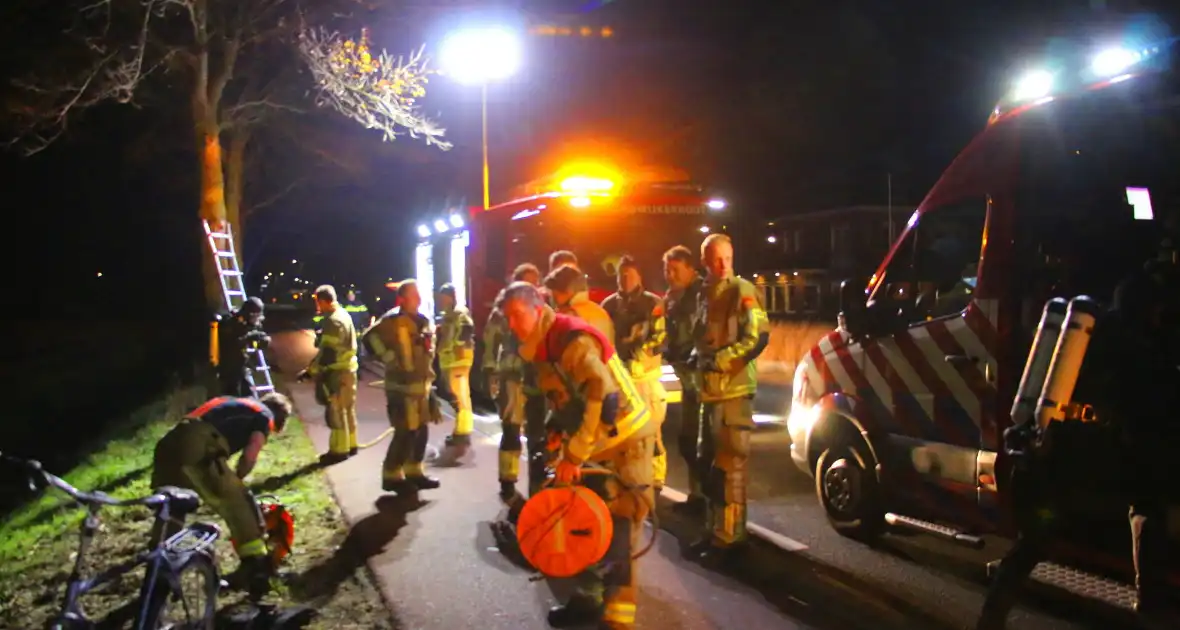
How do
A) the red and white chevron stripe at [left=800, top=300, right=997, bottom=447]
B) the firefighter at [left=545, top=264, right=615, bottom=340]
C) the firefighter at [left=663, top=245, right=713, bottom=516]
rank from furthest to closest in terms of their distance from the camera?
the firefighter at [left=663, top=245, right=713, bottom=516], the firefighter at [left=545, top=264, right=615, bottom=340], the red and white chevron stripe at [left=800, top=300, right=997, bottom=447]

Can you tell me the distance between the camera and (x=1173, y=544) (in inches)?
175

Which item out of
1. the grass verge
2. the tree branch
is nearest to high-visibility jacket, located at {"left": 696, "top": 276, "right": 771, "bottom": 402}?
the grass verge

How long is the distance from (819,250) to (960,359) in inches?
1476

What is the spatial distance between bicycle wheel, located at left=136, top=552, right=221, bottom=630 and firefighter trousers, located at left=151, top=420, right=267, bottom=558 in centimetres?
82

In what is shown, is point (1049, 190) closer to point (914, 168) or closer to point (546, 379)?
point (546, 379)

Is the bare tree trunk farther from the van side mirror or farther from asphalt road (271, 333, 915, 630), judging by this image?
the van side mirror

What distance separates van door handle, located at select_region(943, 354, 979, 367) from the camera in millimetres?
5387

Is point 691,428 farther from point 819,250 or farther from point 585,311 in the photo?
point 819,250

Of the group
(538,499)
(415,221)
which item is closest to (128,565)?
(538,499)

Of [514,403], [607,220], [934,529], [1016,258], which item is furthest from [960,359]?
[607,220]

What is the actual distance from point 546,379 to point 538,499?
0.58 meters

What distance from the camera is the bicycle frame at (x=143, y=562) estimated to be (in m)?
3.71

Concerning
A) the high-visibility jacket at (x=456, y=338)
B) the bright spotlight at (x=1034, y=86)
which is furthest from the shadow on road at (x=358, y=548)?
the bright spotlight at (x=1034, y=86)

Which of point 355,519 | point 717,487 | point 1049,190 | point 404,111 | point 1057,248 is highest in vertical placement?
point 404,111
